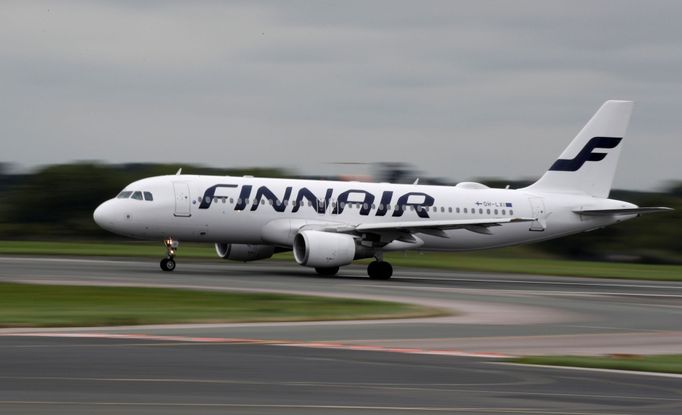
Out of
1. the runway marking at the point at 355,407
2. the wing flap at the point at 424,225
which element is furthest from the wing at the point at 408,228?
the runway marking at the point at 355,407

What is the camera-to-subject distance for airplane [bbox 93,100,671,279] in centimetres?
4212

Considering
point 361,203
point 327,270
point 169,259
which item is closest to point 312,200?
point 361,203

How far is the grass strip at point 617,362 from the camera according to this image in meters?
18.0

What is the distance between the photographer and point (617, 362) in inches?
732

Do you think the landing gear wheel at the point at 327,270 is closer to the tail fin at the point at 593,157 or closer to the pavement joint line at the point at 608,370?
the tail fin at the point at 593,157

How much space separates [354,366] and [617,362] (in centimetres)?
441

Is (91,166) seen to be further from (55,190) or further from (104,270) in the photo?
(104,270)

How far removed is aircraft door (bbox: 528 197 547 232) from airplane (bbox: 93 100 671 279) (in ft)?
0.17

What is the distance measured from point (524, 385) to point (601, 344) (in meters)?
6.93

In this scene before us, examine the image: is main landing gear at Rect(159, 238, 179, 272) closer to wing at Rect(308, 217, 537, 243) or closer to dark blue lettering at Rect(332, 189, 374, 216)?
wing at Rect(308, 217, 537, 243)

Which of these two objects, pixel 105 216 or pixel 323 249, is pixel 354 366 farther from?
pixel 105 216

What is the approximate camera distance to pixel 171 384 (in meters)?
14.5

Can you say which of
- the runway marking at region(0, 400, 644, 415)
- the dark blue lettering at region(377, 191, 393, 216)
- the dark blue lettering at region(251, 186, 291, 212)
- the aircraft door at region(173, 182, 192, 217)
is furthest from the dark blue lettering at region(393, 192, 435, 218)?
the runway marking at region(0, 400, 644, 415)

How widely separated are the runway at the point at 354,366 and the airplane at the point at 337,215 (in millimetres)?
11123
